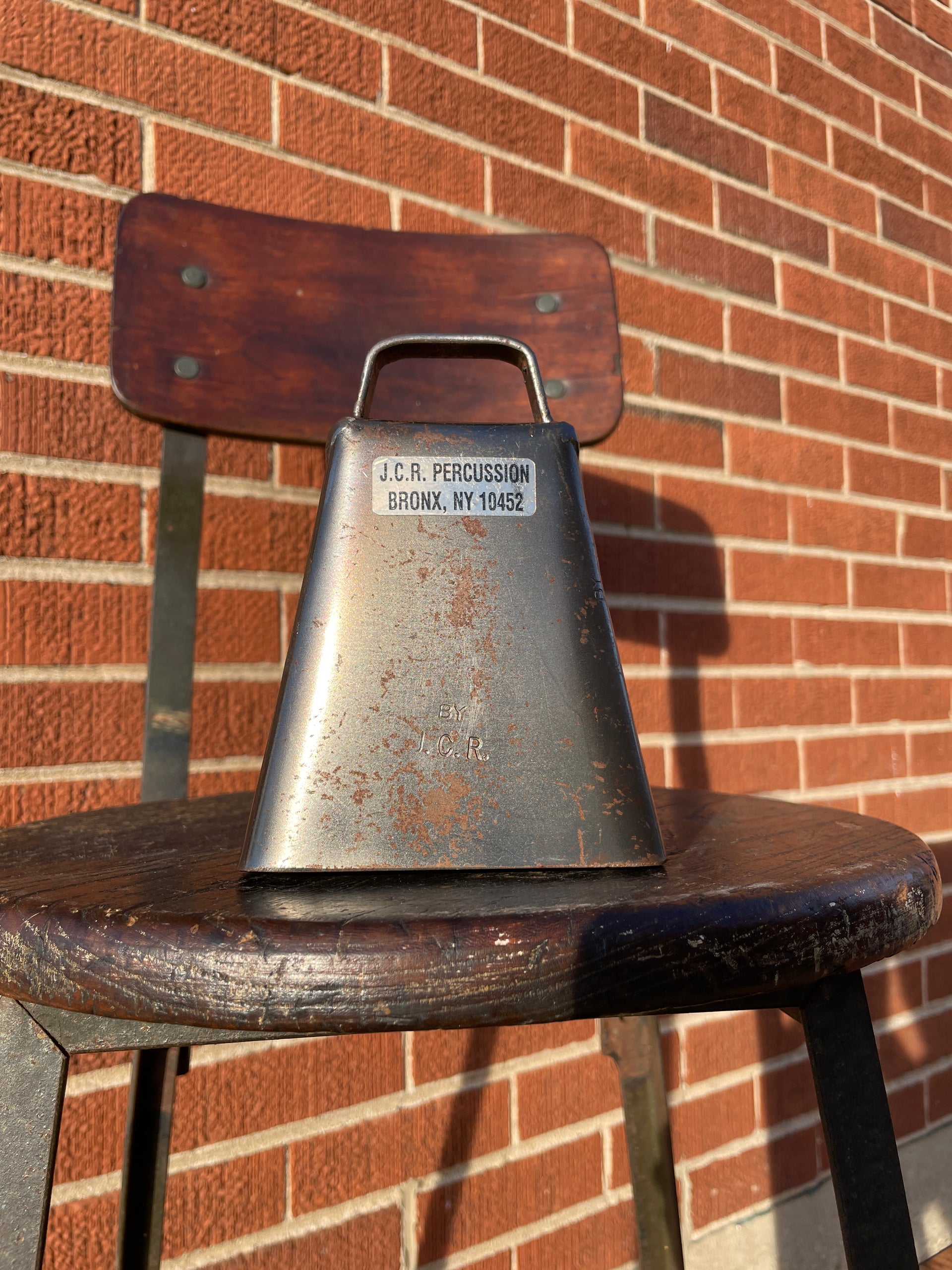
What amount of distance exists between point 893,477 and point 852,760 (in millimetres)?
463

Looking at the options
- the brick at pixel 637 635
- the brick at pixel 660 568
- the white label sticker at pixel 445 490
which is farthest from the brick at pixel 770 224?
the white label sticker at pixel 445 490

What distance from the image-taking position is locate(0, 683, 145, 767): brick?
33.3 inches

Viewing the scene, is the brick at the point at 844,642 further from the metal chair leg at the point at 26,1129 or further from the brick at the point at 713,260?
the metal chair leg at the point at 26,1129

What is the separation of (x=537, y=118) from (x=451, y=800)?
1.00 meters

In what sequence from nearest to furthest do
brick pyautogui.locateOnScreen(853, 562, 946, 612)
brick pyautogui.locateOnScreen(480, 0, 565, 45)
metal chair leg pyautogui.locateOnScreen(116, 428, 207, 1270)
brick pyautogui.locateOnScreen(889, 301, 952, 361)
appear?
metal chair leg pyautogui.locateOnScreen(116, 428, 207, 1270) < brick pyautogui.locateOnScreen(480, 0, 565, 45) < brick pyautogui.locateOnScreen(853, 562, 946, 612) < brick pyautogui.locateOnScreen(889, 301, 952, 361)

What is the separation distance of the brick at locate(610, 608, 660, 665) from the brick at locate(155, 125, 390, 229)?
1.72ft

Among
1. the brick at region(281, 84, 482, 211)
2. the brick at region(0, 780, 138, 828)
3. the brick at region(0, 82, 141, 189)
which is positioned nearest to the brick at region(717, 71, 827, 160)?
the brick at region(281, 84, 482, 211)

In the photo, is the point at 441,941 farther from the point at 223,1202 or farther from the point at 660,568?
the point at 660,568

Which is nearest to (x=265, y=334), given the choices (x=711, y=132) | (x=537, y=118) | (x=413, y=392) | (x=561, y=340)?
(x=413, y=392)


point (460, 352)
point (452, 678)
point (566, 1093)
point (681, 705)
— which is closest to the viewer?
point (452, 678)

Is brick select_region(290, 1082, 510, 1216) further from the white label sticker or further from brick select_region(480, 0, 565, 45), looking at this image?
brick select_region(480, 0, 565, 45)

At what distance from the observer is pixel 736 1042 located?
1272 millimetres

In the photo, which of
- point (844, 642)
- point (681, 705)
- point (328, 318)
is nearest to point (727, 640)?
point (681, 705)

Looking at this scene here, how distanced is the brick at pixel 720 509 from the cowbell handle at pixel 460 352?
0.68m
